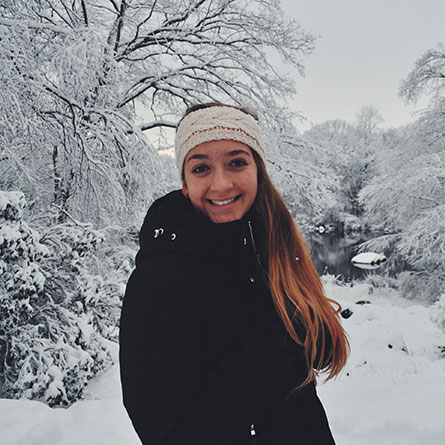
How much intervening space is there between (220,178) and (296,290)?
0.52 meters

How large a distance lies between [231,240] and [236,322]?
11.2 inches

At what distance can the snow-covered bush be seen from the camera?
3.18m

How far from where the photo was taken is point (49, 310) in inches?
160

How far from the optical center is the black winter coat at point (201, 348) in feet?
2.52

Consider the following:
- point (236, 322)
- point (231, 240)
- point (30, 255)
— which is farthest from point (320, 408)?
point (30, 255)

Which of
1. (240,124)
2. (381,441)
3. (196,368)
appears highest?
(240,124)

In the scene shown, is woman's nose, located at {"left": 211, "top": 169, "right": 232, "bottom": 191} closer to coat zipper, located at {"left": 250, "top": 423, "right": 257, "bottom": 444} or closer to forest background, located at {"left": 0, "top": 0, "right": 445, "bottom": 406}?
coat zipper, located at {"left": 250, "top": 423, "right": 257, "bottom": 444}

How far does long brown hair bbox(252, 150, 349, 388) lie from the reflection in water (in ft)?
46.2

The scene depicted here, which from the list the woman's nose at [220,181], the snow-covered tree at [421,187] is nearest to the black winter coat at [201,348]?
the woman's nose at [220,181]

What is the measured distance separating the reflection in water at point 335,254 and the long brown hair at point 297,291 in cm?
1407

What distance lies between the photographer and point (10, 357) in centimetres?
360

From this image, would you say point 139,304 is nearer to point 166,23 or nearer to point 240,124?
point 240,124

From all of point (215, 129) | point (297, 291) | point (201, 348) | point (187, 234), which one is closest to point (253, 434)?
point (201, 348)

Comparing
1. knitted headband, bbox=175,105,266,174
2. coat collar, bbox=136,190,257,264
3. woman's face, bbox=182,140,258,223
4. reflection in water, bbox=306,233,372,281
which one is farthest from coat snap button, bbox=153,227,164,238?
reflection in water, bbox=306,233,372,281
